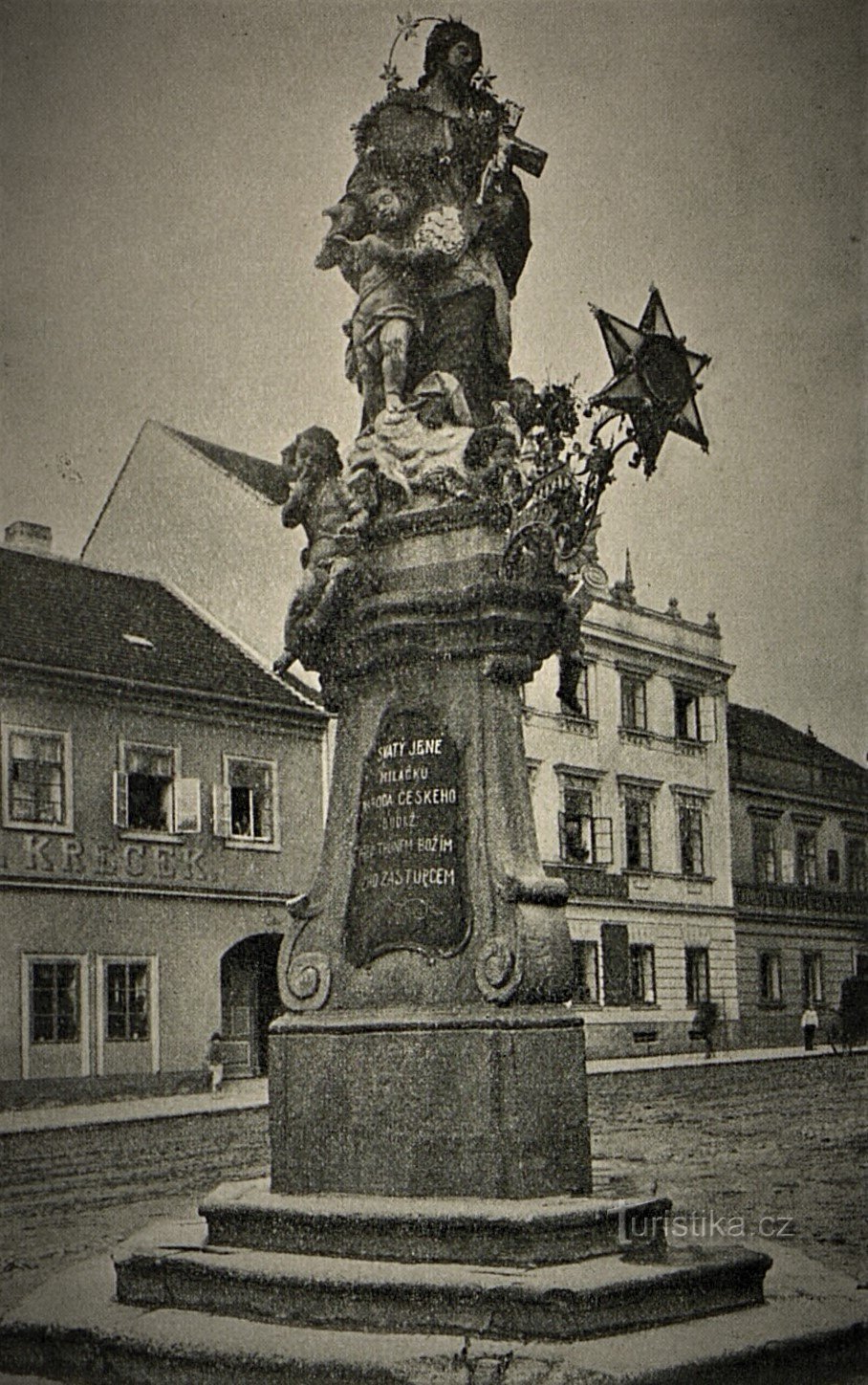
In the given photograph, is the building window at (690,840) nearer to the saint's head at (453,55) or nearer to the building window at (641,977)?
the building window at (641,977)

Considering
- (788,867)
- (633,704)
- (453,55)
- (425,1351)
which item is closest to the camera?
(425,1351)

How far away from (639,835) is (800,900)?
1.19 m

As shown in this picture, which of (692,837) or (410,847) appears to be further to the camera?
(692,837)

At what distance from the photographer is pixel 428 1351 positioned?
443cm

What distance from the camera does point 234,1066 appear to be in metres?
8.15

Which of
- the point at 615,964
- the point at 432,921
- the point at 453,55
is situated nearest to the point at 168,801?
the point at 615,964

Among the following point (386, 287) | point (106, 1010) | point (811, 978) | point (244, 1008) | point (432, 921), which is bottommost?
point (244, 1008)

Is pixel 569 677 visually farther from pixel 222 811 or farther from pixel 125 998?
pixel 222 811

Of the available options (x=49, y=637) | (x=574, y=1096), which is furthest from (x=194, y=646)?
(x=574, y=1096)

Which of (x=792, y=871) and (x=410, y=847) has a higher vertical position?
(x=410, y=847)

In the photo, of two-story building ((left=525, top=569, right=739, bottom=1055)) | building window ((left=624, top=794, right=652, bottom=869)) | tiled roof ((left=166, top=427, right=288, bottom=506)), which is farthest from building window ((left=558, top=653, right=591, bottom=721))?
tiled roof ((left=166, top=427, right=288, bottom=506))

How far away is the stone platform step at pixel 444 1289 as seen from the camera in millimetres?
4512

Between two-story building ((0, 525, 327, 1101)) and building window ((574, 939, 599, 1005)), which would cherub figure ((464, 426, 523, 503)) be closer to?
two-story building ((0, 525, 327, 1101))

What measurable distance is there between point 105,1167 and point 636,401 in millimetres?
5025
